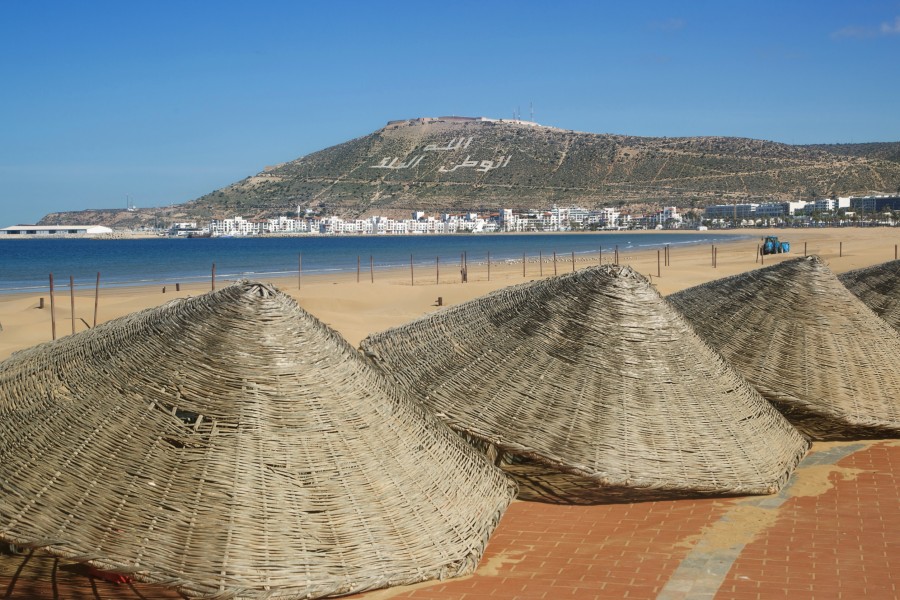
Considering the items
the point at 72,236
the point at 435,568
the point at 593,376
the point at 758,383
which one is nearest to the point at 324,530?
the point at 435,568

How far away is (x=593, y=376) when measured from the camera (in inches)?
259

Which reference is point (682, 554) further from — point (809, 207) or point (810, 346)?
point (809, 207)

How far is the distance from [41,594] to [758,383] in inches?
225

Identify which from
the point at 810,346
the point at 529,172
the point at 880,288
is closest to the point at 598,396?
the point at 810,346

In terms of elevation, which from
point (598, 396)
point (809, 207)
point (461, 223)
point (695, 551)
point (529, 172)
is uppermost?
point (529, 172)

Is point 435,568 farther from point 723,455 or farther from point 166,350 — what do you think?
point 723,455

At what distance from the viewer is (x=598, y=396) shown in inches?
253

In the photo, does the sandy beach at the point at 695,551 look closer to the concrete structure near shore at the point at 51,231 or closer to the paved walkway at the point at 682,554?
the paved walkway at the point at 682,554

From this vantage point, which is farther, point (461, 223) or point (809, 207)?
point (461, 223)

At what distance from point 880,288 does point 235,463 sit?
8.89 m

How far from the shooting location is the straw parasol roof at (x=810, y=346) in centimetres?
794

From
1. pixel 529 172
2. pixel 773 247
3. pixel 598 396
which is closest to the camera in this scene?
pixel 598 396

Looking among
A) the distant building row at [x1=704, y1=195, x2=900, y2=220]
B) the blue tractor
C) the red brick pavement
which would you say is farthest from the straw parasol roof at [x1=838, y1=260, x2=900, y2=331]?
the distant building row at [x1=704, y1=195, x2=900, y2=220]

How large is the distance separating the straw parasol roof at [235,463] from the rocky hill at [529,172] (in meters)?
122
